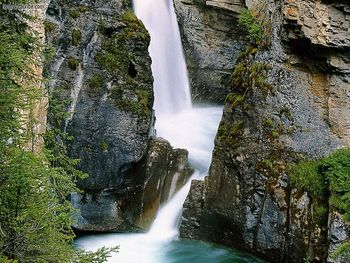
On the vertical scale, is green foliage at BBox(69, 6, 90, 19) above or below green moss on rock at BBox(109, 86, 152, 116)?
above

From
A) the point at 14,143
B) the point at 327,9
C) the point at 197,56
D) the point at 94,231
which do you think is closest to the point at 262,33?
the point at 327,9

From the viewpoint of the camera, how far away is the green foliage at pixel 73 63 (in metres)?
13.5

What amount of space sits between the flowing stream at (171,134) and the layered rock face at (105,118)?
0.53 metres

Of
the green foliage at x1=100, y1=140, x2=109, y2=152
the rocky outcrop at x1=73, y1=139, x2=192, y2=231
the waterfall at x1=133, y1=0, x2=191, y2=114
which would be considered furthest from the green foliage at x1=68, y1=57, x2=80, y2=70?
the waterfall at x1=133, y1=0, x2=191, y2=114

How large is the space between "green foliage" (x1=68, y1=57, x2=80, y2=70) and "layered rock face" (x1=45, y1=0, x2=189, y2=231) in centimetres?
3

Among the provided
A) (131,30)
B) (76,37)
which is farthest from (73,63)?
(131,30)

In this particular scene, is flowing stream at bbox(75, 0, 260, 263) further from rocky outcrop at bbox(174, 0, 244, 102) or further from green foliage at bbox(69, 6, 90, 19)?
green foliage at bbox(69, 6, 90, 19)

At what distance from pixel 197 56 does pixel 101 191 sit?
7.55 m

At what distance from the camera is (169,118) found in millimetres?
16484

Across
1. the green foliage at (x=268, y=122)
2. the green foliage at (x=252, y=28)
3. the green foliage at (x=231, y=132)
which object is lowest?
the green foliage at (x=231, y=132)

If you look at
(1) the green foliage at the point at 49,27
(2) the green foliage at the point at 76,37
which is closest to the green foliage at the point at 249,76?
(2) the green foliage at the point at 76,37

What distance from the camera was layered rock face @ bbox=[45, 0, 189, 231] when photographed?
13.2 meters

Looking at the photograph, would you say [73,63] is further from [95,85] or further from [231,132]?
[231,132]

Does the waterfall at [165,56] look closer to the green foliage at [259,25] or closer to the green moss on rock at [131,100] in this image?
the green moss on rock at [131,100]
